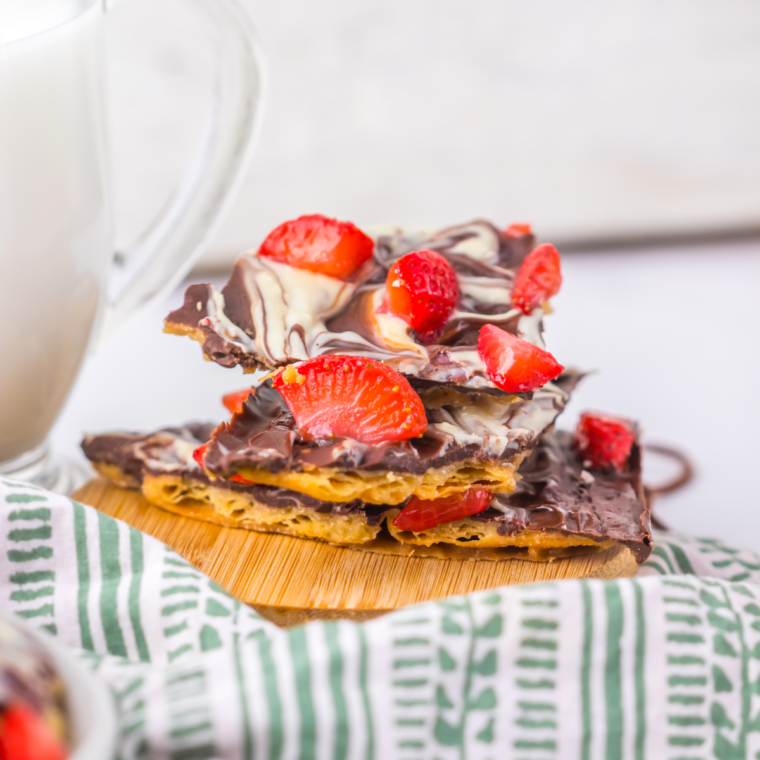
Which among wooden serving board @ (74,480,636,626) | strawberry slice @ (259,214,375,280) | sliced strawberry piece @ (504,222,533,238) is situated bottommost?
wooden serving board @ (74,480,636,626)

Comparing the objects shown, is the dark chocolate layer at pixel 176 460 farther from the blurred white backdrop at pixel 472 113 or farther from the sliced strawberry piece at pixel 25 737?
the blurred white backdrop at pixel 472 113

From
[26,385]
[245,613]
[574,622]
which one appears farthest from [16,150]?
[574,622]

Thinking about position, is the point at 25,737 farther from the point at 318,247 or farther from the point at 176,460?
Result: the point at 318,247

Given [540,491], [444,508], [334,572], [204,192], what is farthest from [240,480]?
[204,192]

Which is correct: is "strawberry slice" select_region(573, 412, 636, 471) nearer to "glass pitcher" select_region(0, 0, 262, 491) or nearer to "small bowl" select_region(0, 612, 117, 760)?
"glass pitcher" select_region(0, 0, 262, 491)

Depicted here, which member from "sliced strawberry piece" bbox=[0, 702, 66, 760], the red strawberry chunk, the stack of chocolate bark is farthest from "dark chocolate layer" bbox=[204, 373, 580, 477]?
"sliced strawberry piece" bbox=[0, 702, 66, 760]

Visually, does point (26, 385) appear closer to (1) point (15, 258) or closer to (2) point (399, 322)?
(1) point (15, 258)
